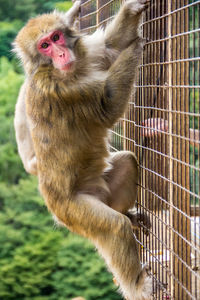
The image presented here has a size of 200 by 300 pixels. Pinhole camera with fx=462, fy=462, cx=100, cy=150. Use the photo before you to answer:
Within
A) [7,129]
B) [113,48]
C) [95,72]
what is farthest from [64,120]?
[7,129]

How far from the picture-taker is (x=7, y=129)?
655 inches

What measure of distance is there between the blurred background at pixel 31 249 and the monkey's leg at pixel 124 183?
418 inches

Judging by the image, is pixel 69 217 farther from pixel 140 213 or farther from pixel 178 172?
pixel 178 172

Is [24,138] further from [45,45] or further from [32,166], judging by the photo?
[45,45]

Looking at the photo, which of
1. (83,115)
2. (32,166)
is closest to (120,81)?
(83,115)

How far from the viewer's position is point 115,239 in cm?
296

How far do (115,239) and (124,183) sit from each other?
599mm

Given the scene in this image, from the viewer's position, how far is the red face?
3.07 m

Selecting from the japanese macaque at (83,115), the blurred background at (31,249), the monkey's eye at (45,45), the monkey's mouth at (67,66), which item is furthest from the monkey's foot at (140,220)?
the blurred background at (31,249)

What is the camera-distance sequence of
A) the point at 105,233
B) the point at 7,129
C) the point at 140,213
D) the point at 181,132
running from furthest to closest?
the point at 7,129, the point at 140,213, the point at 105,233, the point at 181,132

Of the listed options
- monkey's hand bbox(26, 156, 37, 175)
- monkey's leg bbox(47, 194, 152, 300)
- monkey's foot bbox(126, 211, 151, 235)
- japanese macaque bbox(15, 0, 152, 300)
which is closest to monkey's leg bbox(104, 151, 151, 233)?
monkey's foot bbox(126, 211, 151, 235)

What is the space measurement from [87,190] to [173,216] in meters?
0.76

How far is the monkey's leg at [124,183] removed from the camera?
11.3ft

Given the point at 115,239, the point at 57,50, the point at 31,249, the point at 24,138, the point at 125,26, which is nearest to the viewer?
the point at 115,239
